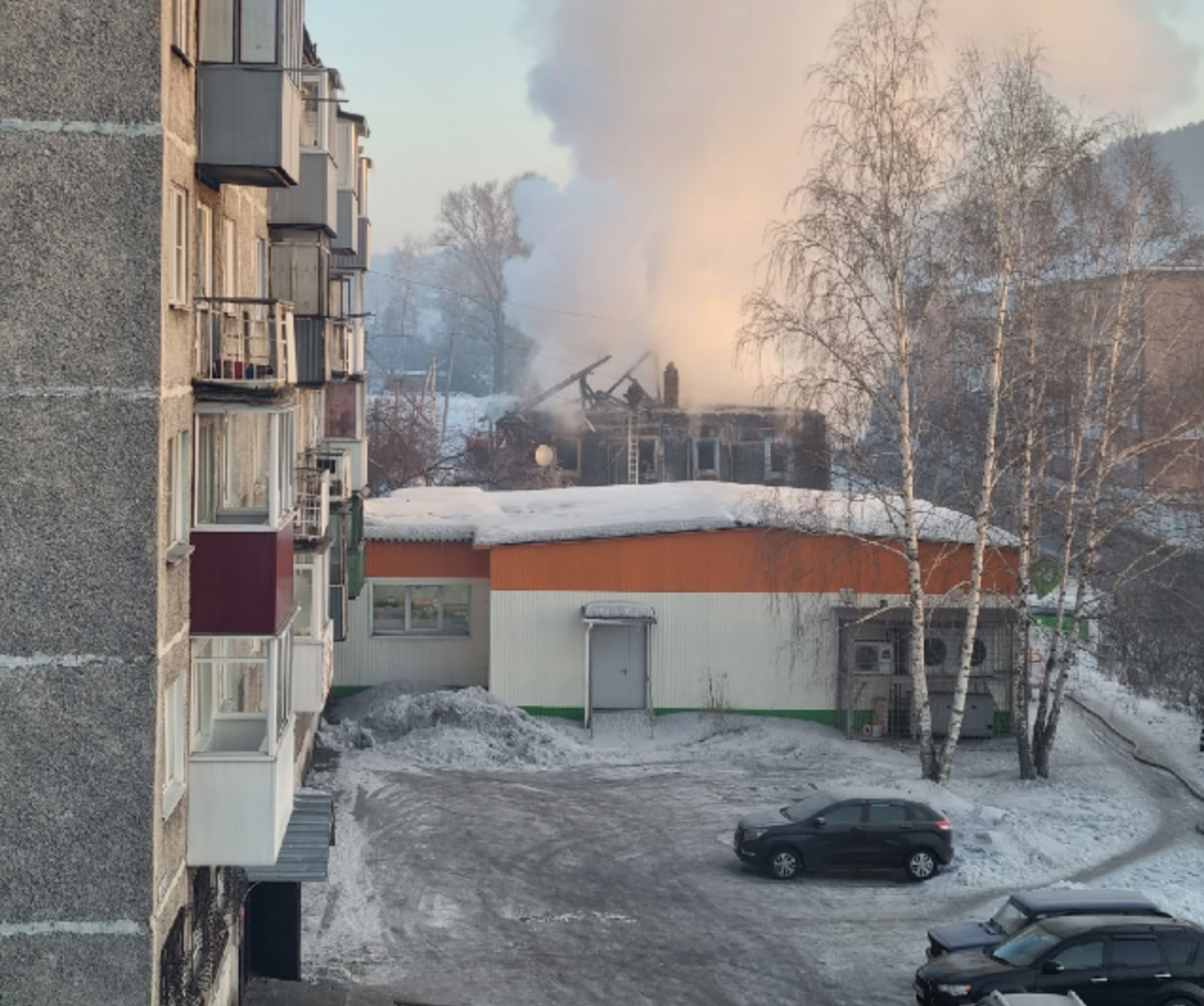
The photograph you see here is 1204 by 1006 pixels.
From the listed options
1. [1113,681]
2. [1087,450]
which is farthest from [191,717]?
[1113,681]

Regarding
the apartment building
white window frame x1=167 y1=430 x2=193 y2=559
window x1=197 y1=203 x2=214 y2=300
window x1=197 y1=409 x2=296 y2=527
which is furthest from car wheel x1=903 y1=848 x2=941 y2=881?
white window frame x1=167 y1=430 x2=193 y2=559

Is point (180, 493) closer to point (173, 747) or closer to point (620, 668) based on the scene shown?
point (173, 747)

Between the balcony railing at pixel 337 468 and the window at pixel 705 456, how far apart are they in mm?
31486

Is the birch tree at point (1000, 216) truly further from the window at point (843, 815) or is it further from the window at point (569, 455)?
the window at point (569, 455)

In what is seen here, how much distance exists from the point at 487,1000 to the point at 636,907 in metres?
3.49

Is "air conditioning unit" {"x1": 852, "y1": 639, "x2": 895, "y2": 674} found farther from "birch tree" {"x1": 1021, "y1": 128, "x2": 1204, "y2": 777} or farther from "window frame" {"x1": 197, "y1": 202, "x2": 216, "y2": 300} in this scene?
"window frame" {"x1": 197, "y1": 202, "x2": 216, "y2": 300}

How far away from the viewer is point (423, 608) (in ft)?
101

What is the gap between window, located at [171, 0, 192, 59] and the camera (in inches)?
416

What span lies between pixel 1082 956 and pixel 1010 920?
1593mm

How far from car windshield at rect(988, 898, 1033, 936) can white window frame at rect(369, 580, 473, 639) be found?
592 inches

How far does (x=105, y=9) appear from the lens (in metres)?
10.1

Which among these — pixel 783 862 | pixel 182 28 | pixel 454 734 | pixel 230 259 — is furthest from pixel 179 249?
pixel 454 734

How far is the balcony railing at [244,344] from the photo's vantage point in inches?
465

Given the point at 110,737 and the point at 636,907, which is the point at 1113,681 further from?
the point at 110,737
